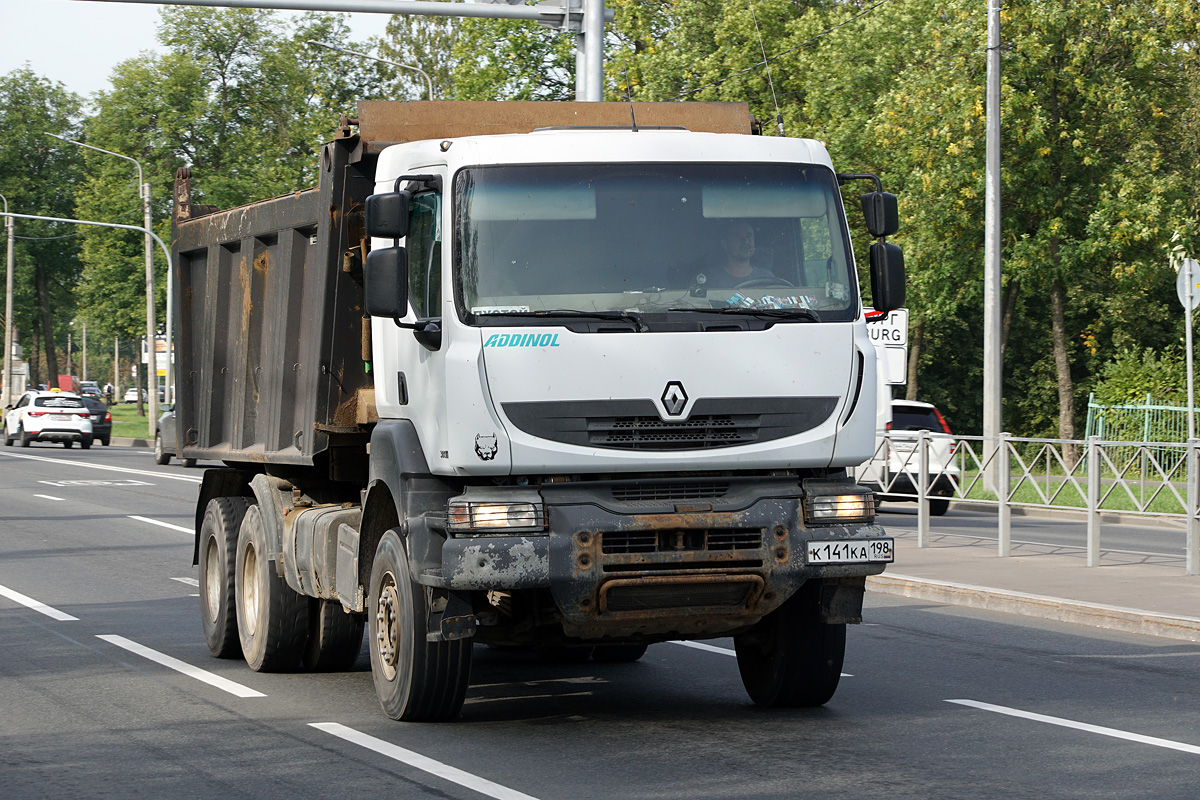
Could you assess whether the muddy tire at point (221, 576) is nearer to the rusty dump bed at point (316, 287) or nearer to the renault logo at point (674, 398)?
the rusty dump bed at point (316, 287)

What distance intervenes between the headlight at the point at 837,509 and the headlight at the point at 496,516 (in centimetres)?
128

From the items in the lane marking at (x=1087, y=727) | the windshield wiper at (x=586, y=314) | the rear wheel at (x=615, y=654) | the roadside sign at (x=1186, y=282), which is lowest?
the rear wheel at (x=615, y=654)

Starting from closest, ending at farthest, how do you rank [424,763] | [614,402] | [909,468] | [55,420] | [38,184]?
[424,763] < [614,402] < [909,468] < [55,420] < [38,184]

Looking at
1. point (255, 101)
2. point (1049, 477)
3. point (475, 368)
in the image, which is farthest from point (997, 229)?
point (255, 101)

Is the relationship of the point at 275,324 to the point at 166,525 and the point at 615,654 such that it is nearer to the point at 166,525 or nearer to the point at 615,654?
the point at 615,654

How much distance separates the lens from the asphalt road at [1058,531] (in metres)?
18.4

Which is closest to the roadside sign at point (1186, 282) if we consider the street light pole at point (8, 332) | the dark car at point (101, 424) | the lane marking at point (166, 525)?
the lane marking at point (166, 525)

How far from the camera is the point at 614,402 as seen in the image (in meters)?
7.34

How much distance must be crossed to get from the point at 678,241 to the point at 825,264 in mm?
740

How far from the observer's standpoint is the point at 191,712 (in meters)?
8.39

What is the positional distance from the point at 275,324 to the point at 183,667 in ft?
7.18

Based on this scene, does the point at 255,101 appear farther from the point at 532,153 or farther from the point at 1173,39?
the point at 532,153

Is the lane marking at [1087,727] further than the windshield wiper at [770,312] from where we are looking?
No

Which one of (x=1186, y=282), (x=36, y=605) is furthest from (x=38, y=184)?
(x=36, y=605)
